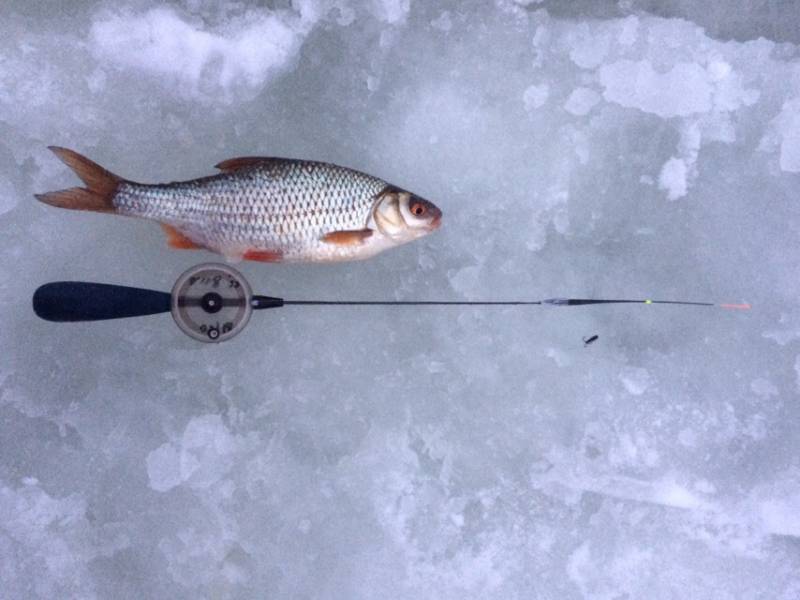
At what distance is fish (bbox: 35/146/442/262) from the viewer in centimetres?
221

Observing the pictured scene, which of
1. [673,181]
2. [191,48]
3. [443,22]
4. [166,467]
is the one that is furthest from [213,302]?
[673,181]

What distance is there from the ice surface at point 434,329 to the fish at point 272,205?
24 centimetres

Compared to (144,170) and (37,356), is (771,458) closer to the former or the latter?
(144,170)

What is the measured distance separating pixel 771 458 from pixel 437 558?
136cm

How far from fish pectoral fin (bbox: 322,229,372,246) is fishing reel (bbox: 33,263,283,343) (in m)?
0.27

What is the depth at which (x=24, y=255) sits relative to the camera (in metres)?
2.43

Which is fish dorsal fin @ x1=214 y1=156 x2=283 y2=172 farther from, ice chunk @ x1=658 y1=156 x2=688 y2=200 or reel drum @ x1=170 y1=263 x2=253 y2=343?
ice chunk @ x1=658 y1=156 x2=688 y2=200

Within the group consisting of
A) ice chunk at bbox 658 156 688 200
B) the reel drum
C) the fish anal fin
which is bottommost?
the reel drum

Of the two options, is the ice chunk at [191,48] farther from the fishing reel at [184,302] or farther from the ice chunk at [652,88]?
the ice chunk at [652,88]

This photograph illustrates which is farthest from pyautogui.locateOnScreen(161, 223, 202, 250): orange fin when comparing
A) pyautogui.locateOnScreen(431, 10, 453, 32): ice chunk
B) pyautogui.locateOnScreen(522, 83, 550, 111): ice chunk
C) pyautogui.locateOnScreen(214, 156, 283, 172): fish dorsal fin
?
pyautogui.locateOnScreen(522, 83, 550, 111): ice chunk

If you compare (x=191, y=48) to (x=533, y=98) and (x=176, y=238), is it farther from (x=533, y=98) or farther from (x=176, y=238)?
(x=533, y=98)

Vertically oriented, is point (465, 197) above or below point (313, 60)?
below

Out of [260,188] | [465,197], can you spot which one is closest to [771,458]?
[465,197]

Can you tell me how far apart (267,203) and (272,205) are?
0.02 metres
